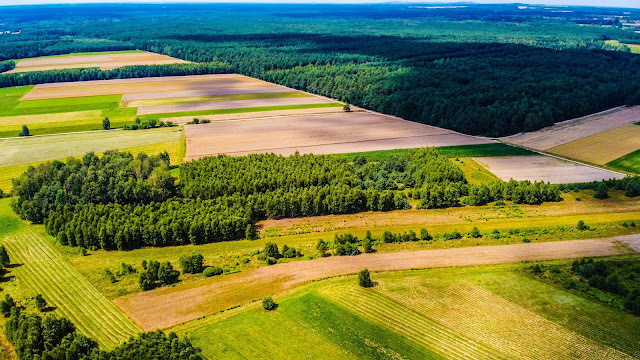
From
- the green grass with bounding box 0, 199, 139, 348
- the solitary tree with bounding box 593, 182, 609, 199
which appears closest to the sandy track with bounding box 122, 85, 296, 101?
the green grass with bounding box 0, 199, 139, 348

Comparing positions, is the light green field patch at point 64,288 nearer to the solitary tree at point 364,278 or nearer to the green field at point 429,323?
the green field at point 429,323

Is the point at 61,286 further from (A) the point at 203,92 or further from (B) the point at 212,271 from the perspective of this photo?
(A) the point at 203,92

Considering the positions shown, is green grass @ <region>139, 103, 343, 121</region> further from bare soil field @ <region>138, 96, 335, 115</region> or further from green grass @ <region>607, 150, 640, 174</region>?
green grass @ <region>607, 150, 640, 174</region>

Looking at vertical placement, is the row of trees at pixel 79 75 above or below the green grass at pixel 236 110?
above

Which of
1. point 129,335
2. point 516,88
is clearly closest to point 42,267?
point 129,335

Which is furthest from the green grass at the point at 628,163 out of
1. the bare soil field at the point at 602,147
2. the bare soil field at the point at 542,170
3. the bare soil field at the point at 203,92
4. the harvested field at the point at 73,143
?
the bare soil field at the point at 203,92
